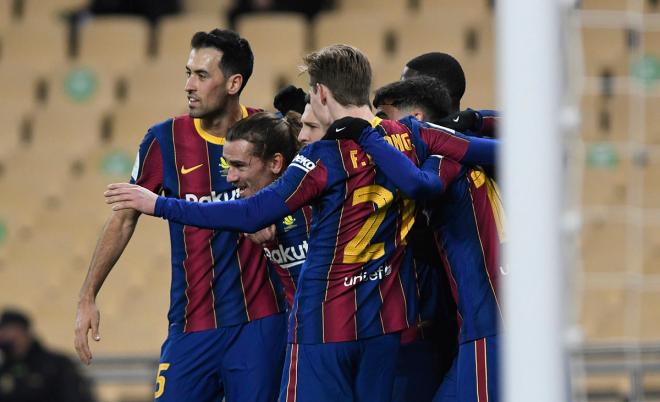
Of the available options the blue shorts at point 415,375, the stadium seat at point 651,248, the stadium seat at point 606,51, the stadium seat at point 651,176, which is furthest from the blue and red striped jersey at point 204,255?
the stadium seat at point 606,51

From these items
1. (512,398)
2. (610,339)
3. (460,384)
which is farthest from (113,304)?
(512,398)

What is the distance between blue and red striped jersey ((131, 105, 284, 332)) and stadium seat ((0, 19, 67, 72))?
750 centimetres

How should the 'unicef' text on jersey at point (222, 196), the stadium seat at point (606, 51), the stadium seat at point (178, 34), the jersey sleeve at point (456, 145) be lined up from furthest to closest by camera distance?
the stadium seat at point (178, 34)
the stadium seat at point (606, 51)
the 'unicef' text on jersey at point (222, 196)
the jersey sleeve at point (456, 145)

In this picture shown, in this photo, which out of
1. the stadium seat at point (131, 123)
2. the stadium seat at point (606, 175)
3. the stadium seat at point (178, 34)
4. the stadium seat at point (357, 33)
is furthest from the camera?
the stadium seat at point (178, 34)

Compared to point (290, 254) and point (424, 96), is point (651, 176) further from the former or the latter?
point (290, 254)

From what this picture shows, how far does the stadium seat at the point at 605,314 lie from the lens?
9.10m

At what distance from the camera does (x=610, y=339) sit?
9.06m

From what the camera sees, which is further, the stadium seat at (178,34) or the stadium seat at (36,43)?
the stadium seat at (36,43)

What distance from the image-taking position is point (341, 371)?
423 cm

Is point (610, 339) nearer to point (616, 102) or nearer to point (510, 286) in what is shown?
point (616, 102)

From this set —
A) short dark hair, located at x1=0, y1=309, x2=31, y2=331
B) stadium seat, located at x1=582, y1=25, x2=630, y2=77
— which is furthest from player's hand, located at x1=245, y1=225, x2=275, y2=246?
stadium seat, located at x1=582, y1=25, x2=630, y2=77

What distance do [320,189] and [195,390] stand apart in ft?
3.55

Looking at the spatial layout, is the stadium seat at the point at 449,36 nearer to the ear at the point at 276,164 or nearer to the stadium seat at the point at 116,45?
the stadium seat at the point at 116,45

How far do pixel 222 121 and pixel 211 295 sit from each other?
665mm
